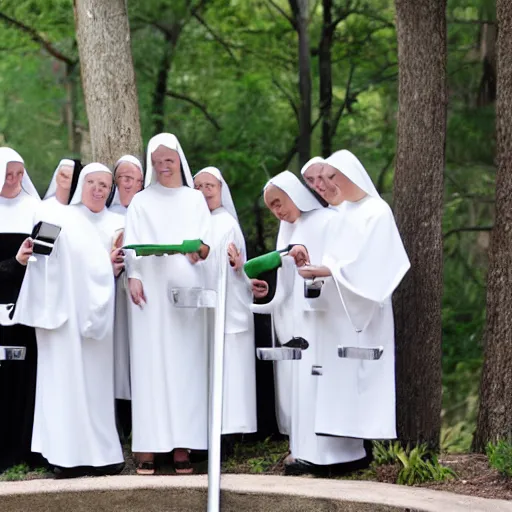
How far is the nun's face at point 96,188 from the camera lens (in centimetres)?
853

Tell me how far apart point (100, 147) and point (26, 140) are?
847 cm

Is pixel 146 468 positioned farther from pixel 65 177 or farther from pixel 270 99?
pixel 270 99

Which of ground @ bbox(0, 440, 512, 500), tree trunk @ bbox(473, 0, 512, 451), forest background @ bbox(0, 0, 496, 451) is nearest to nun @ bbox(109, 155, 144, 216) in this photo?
ground @ bbox(0, 440, 512, 500)

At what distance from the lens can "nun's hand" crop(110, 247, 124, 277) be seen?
8641 millimetres

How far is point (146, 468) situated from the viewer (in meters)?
8.48

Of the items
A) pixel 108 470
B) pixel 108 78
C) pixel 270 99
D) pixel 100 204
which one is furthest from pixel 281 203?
pixel 270 99

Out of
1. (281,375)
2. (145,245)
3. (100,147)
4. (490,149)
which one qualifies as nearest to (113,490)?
(145,245)

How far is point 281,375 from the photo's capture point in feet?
29.9

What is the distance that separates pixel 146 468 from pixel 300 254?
6.06 feet

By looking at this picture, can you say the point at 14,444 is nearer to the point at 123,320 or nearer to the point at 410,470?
the point at 123,320

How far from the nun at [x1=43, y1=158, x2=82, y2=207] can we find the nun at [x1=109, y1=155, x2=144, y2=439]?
0.49 meters

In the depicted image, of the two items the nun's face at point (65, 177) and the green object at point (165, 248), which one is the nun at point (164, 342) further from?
the nun's face at point (65, 177)

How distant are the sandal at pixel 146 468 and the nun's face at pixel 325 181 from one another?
2.21 m

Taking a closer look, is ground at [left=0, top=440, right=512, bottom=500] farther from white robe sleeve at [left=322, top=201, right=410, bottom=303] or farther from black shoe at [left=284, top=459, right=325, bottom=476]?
white robe sleeve at [left=322, top=201, right=410, bottom=303]
